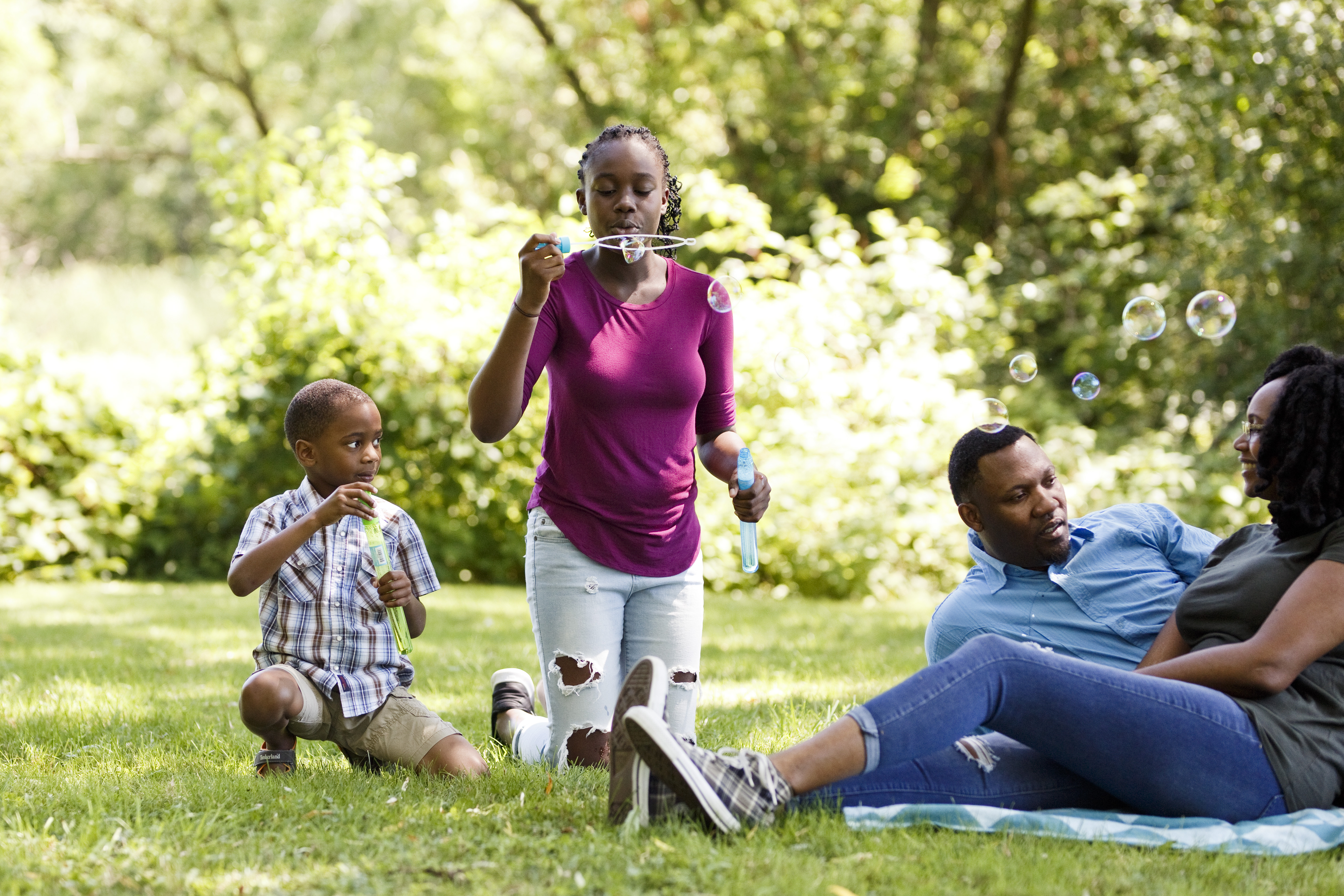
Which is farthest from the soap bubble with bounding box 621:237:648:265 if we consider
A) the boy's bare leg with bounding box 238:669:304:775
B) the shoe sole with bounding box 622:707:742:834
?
the boy's bare leg with bounding box 238:669:304:775

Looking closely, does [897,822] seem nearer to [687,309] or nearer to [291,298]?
[687,309]

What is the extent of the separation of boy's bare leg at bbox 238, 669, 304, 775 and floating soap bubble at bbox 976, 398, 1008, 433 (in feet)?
6.07

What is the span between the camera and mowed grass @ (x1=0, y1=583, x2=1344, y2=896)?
215cm

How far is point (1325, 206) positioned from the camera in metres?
7.79

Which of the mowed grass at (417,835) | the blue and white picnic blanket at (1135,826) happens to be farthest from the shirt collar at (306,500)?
the blue and white picnic blanket at (1135,826)

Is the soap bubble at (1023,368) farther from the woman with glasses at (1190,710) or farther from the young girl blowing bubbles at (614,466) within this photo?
the woman with glasses at (1190,710)

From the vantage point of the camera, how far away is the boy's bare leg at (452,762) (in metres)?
2.98

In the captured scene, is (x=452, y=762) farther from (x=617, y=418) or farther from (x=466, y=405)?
(x=466, y=405)

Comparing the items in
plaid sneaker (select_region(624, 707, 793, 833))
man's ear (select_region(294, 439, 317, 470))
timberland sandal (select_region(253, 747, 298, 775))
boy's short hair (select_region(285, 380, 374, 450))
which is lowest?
timberland sandal (select_region(253, 747, 298, 775))

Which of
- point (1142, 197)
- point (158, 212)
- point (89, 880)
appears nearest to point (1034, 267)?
point (1142, 197)

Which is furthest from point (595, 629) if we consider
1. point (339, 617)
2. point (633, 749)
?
point (633, 749)

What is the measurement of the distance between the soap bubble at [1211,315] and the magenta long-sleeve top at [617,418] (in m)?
1.63

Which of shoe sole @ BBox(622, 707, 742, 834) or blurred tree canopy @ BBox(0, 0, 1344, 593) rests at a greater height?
blurred tree canopy @ BBox(0, 0, 1344, 593)

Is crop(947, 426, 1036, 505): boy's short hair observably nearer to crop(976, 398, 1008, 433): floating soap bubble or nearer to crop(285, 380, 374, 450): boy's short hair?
crop(976, 398, 1008, 433): floating soap bubble
